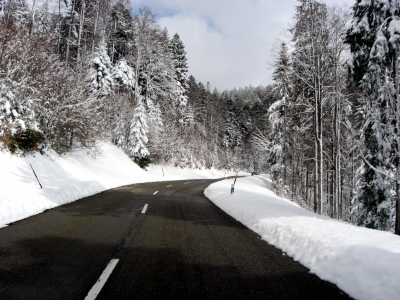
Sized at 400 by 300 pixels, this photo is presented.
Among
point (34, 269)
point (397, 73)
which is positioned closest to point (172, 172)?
point (397, 73)

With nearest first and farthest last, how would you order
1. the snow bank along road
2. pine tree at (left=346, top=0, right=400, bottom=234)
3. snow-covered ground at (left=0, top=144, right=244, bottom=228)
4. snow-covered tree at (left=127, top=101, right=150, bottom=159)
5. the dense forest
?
1. the snow bank along road
2. snow-covered ground at (left=0, top=144, right=244, bottom=228)
3. pine tree at (left=346, top=0, right=400, bottom=234)
4. the dense forest
5. snow-covered tree at (left=127, top=101, right=150, bottom=159)

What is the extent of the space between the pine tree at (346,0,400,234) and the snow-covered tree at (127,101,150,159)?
81.4 feet

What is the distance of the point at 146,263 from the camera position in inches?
170

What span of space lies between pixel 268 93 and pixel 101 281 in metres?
28.3

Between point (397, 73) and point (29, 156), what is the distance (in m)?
18.5

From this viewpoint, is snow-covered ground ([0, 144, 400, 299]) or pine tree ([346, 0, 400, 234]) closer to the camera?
snow-covered ground ([0, 144, 400, 299])

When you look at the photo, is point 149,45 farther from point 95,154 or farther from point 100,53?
point 95,154

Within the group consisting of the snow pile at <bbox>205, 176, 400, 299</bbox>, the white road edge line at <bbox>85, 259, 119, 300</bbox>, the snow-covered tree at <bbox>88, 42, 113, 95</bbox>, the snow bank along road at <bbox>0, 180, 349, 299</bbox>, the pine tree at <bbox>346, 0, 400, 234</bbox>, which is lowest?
the snow bank along road at <bbox>0, 180, 349, 299</bbox>

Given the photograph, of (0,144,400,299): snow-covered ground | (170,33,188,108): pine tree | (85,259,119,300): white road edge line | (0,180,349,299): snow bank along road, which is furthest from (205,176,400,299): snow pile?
(170,33,188,108): pine tree

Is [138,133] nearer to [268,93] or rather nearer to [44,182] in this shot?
[268,93]

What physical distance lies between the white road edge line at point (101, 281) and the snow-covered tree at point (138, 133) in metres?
28.5

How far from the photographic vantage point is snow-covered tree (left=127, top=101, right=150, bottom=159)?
104ft

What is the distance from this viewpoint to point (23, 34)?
1686 cm

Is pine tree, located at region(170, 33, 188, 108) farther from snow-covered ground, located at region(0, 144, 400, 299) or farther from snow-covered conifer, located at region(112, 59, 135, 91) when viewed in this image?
snow-covered ground, located at region(0, 144, 400, 299)
